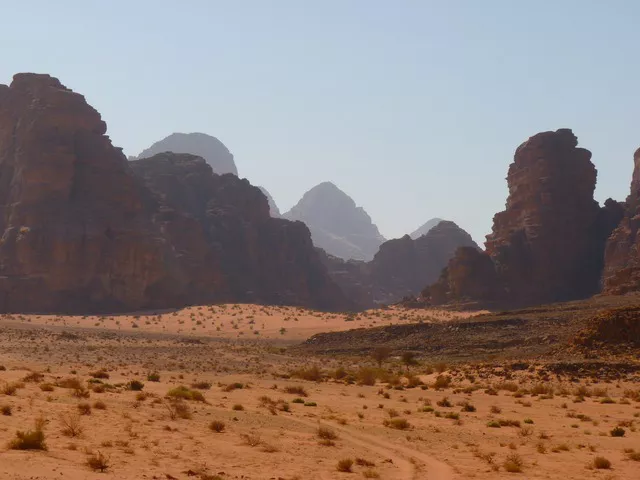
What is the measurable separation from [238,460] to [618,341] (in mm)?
27384

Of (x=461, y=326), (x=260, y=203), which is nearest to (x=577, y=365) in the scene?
(x=461, y=326)

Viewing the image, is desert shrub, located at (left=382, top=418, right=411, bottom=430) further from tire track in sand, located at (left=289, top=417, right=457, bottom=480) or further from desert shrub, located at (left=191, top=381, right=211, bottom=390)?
desert shrub, located at (left=191, top=381, right=211, bottom=390)

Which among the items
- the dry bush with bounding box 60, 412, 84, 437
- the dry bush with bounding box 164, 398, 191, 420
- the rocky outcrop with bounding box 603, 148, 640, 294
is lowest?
the dry bush with bounding box 164, 398, 191, 420

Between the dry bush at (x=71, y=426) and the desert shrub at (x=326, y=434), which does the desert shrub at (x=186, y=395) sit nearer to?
the desert shrub at (x=326, y=434)

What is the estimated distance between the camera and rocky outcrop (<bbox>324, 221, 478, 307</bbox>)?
13675 cm

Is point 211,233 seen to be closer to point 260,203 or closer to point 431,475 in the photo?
point 260,203

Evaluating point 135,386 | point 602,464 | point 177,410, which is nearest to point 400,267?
point 135,386

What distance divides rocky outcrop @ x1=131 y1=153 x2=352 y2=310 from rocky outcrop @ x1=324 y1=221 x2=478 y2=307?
2173 centimetres

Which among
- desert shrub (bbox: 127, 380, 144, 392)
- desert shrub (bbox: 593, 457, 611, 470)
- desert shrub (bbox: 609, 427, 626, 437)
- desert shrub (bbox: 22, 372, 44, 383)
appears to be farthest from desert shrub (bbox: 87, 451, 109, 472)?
desert shrub (bbox: 609, 427, 626, 437)

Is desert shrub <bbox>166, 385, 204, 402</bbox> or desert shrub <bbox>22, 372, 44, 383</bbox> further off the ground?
desert shrub <bbox>22, 372, 44, 383</bbox>

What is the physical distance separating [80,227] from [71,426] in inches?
2651

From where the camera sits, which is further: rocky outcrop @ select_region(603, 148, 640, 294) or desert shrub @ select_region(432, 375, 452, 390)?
rocky outcrop @ select_region(603, 148, 640, 294)

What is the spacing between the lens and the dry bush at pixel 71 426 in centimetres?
1374

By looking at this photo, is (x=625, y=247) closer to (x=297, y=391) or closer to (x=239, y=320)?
(x=239, y=320)
